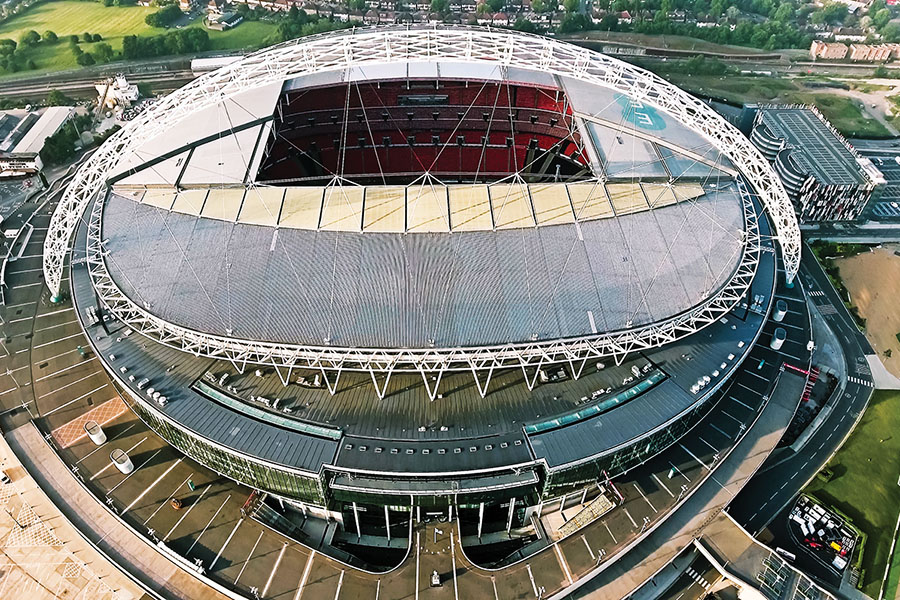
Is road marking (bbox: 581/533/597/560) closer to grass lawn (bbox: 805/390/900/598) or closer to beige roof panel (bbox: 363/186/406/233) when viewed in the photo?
grass lawn (bbox: 805/390/900/598)

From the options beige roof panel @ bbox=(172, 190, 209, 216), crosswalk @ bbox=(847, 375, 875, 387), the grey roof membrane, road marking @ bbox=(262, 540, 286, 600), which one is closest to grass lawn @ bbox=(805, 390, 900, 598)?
crosswalk @ bbox=(847, 375, 875, 387)

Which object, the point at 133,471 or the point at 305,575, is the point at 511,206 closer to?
the point at 305,575

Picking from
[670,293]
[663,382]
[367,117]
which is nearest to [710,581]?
[663,382]

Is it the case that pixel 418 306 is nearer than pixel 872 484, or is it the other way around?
pixel 418 306

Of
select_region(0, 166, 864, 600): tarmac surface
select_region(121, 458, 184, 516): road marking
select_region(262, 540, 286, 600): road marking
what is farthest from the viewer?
select_region(121, 458, 184, 516): road marking

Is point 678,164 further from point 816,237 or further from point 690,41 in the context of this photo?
point 690,41

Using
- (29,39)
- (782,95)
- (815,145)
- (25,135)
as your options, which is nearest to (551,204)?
(815,145)

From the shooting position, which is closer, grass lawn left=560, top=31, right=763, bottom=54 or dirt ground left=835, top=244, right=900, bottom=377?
dirt ground left=835, top=244, right=900, bottom=377
